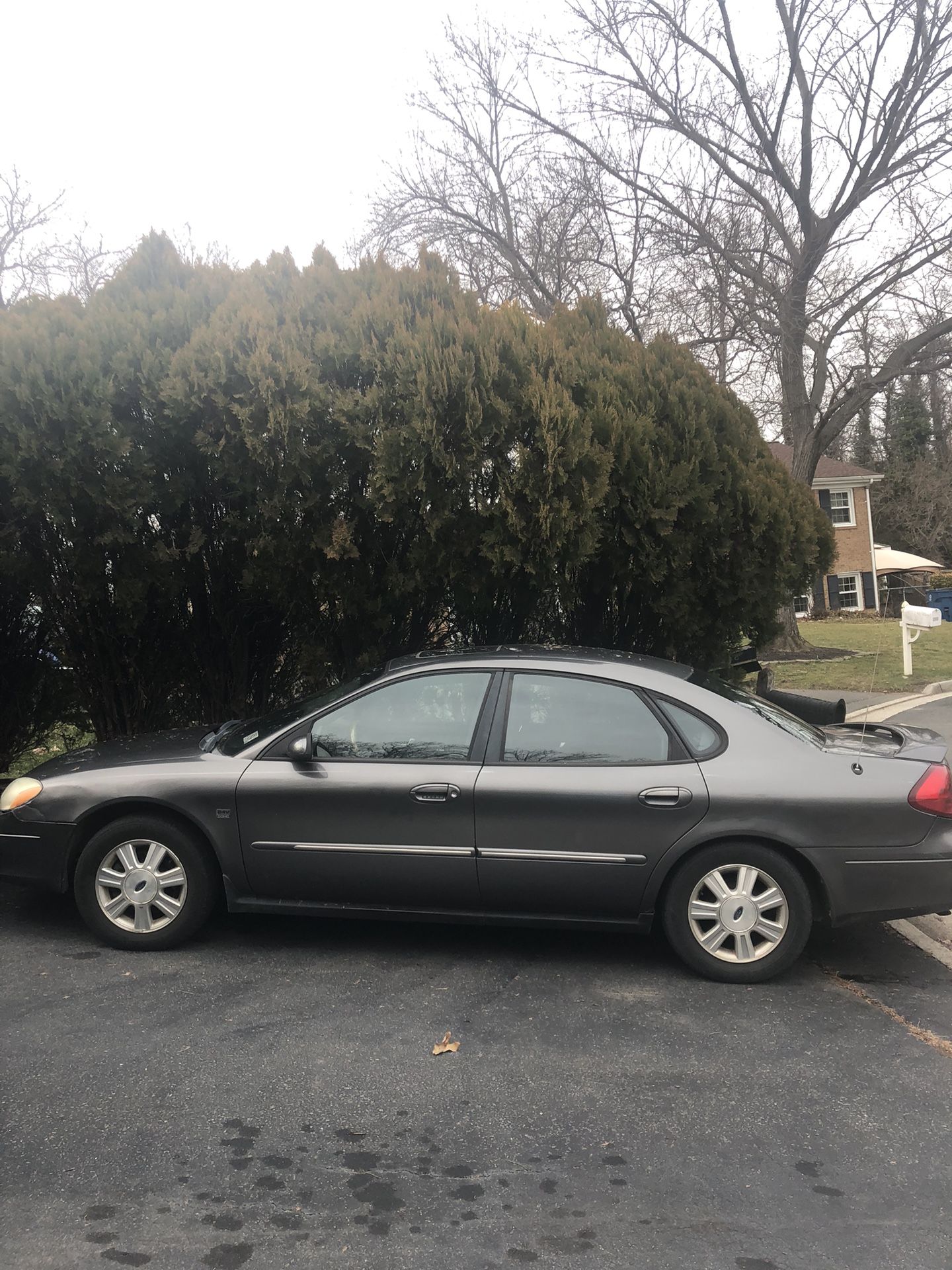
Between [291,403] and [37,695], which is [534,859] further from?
[37,695]

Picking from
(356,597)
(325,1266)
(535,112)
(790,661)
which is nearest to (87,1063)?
(325,1266)

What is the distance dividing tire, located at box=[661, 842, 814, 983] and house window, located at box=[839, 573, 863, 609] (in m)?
39.3

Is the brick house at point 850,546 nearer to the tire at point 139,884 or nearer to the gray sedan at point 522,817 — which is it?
the gray sedan at point 522,817

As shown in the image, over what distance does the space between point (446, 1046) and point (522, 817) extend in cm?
108

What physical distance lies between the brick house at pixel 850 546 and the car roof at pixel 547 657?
37.3 m

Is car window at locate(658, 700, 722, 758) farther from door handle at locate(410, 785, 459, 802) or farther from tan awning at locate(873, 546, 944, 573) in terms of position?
tan awning at locate(873, 546, 944, 573)

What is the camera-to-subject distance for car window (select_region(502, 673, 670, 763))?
459cm

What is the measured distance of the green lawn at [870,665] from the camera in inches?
652

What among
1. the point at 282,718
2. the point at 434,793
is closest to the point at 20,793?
the point at 282,718

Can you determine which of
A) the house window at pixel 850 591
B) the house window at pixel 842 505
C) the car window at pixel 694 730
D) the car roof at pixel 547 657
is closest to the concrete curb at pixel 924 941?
the car window at pixel 694 730

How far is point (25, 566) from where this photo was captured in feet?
22.3

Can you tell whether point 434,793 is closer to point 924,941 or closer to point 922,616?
point 924,941

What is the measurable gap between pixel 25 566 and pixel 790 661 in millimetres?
16844

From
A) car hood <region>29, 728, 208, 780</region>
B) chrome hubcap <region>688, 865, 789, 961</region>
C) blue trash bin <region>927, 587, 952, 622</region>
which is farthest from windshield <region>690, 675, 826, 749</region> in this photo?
blue trash bin <region>927, 587, 952, 622</region>
